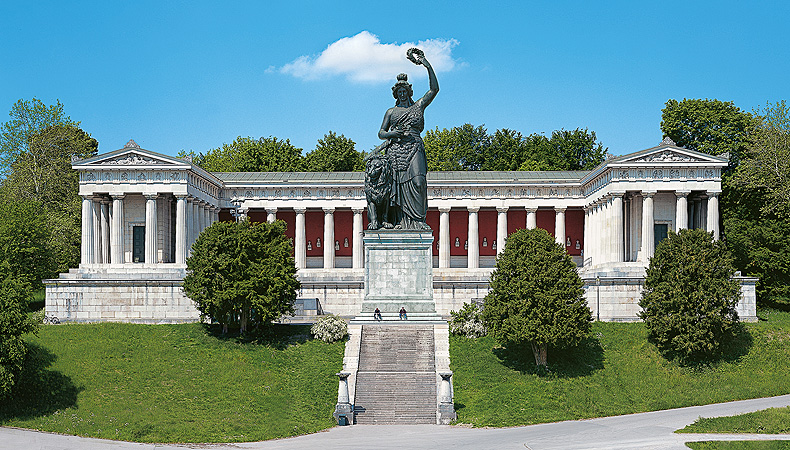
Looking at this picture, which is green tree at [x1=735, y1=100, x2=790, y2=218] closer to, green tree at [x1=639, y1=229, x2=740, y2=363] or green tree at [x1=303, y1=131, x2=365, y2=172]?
green tree at [x1=639, y1=229, x2=740, y2=363]

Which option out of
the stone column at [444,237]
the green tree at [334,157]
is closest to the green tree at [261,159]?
the green tree at [334,157]

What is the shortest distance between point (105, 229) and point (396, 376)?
39.9 meters

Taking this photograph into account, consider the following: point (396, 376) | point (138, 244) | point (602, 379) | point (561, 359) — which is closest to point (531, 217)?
point (138, 244)

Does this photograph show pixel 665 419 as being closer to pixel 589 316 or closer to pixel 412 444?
pixel 589 316

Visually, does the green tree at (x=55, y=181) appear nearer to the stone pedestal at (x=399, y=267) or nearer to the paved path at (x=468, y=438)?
the stone pedestal at (x=399, y=267)

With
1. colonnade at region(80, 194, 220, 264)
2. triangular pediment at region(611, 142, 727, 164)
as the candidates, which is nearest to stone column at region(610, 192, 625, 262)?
triangular pediment at region(611, 142, 727, 164)

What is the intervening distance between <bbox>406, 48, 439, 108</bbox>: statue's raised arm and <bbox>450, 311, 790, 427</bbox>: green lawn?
38.6ft

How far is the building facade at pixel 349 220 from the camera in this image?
5297 cm

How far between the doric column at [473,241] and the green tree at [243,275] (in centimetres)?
3191

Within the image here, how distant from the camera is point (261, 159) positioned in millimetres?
93062

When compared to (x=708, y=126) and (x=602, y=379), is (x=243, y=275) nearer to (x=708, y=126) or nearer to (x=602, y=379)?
(x=602, y=379)

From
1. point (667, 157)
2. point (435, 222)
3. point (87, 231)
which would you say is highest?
point (667, 157)

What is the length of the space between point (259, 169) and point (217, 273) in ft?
164

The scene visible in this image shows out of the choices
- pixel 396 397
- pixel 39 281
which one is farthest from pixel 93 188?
pixel 396 397
